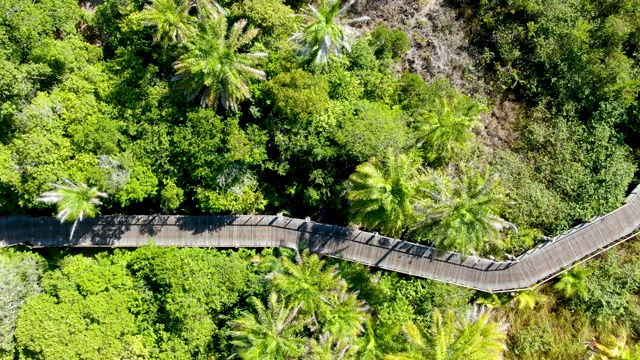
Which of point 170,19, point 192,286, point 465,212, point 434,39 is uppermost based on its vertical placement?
point 434,39

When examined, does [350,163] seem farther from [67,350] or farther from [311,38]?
[67,350]

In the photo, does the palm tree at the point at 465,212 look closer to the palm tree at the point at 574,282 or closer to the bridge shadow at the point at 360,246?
the bridge shadow at the point at 360,246

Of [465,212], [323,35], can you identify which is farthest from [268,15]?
[465,212]

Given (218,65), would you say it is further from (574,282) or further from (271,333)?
(574,282)

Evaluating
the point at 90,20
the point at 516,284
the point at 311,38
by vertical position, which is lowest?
the point at 516,284

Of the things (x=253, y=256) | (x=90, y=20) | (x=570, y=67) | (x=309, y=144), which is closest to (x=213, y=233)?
(x=253, y=256)

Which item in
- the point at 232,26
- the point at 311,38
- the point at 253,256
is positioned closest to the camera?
the point at 311,38

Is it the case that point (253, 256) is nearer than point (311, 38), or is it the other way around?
point (311, 38)
